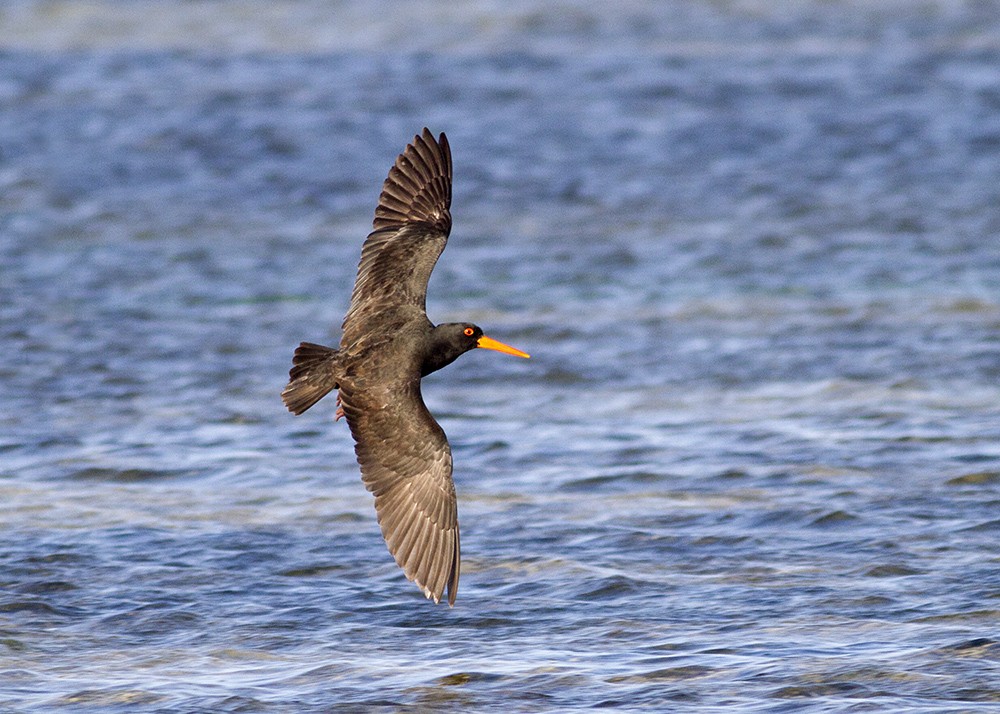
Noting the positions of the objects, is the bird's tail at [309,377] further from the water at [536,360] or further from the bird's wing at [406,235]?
the water at [536,360]

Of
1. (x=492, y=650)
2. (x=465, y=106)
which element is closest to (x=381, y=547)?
(x=492, y=650)

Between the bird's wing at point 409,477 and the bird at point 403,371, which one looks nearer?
the bird's wing at point 409,477

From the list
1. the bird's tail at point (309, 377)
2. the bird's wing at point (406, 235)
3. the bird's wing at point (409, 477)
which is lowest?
the bird's wing at point (409, 477)

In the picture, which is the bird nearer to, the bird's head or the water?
the bird's head

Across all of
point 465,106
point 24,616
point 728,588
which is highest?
point 465,106

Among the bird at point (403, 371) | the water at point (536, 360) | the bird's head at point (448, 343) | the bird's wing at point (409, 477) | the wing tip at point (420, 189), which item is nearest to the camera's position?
the bird's wing at point (409, 477)

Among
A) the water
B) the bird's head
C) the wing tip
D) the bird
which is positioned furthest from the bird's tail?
the water

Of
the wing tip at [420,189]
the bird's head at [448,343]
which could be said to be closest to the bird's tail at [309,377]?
the bird's head at [448,343]

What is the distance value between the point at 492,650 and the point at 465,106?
13255 mm

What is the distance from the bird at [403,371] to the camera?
817 centimetres

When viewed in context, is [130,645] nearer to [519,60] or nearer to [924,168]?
[924,168]

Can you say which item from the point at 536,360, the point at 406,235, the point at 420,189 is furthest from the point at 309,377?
the point at 536,360

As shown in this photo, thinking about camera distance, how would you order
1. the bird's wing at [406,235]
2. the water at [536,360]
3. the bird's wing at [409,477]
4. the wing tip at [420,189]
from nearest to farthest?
the bird's wing at [409,477]
the water at [536,360]
the bird's wing at [406,235]
the wing tip at [420,189]

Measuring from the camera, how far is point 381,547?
389 inches
